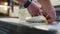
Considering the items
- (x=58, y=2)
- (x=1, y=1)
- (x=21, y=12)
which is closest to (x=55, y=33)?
(x=21, y=12)

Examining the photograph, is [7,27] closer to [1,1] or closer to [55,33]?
[55,33]

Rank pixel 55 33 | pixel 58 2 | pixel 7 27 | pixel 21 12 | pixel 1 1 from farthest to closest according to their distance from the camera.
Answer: pixel 1 1 < pixel 58 2 < pixel 21 12 < pixel 7 27 < pixel 55 33

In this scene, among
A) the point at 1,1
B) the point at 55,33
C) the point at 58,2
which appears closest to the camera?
the point at 55,33

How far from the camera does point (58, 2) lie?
198cm

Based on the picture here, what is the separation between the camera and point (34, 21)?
1.76ft

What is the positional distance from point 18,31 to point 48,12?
0.44 feet

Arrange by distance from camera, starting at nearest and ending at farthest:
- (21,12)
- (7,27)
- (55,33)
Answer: (55,33), (7,27), (21,12)

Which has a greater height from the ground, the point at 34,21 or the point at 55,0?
the point at 55,0

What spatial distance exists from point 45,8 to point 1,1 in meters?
2.33

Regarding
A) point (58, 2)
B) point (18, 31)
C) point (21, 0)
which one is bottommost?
point (18, 31)

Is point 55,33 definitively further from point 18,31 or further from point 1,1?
point 1,1

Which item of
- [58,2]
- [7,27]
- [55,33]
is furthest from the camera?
[58,2]

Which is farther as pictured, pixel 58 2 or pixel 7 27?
pixel 58 2

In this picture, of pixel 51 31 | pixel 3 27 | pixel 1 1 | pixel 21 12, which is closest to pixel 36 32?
pixel 51 31
